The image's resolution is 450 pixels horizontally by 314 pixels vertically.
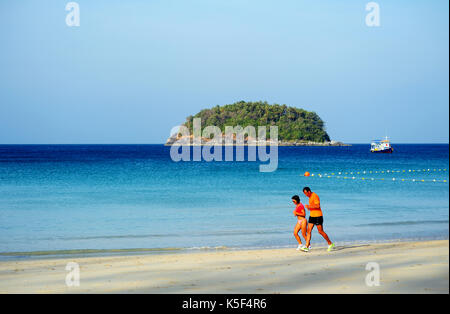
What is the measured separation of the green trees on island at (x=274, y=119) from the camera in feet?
617

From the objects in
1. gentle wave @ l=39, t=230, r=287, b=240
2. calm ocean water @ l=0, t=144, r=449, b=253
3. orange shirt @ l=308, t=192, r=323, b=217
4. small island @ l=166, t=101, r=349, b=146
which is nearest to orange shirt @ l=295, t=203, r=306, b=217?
orange shirt @ l=308, t=192, r=323, b=217

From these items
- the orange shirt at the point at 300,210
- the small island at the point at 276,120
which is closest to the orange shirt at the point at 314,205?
the orange shirt at the point at 300,210

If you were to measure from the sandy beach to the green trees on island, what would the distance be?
17385 cm

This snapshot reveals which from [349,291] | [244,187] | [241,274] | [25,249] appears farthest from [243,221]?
[244,187]

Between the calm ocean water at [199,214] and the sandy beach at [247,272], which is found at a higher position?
the sandy beach at [247,272]

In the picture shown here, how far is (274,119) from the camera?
624 ft

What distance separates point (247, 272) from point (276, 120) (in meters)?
182

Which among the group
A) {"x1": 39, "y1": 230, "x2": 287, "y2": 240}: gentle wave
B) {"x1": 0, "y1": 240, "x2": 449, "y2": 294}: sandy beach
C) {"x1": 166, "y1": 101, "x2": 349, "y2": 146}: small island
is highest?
{"x1": 166, "y1": 101, "x2": 349, "y2": 146}: small island

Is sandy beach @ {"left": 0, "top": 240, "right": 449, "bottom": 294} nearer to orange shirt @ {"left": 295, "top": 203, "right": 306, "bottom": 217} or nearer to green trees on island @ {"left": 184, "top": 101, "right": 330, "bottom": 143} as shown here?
orange shirt @ {"left": 295, "top": 203, "right": 306, "bottom": 217}

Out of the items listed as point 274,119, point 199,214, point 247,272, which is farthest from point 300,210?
point 274,119

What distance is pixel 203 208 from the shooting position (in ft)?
79.0

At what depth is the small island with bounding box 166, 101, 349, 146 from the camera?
188 metres

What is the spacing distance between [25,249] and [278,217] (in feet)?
31.7

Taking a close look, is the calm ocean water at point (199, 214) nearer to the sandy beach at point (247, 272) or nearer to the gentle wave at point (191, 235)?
the gentle wave at point (191, 235)
